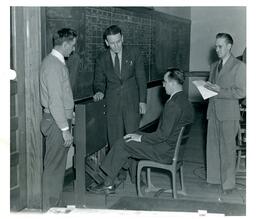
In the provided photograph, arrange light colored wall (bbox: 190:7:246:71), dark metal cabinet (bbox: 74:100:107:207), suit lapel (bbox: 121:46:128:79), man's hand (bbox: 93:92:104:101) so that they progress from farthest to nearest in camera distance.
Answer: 1. light colored wall (bbox: 190:7:246:71)
2. suit lapel (bbox: 121:46:128:79)
3. man's hand (bbox: 93:92:104:101)
4. dark metal cabinet (bbox: 74:100:107:207)

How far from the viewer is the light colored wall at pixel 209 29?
366 inches

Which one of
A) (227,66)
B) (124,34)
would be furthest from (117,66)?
(124,34)

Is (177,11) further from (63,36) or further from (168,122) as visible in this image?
(63,36)

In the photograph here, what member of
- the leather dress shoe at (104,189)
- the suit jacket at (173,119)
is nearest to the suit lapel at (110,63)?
the suit jacket at (173,119)

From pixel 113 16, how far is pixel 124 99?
4.22 feet

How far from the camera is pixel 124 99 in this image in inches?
165

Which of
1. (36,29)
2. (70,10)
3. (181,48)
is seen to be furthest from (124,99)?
(181,48)

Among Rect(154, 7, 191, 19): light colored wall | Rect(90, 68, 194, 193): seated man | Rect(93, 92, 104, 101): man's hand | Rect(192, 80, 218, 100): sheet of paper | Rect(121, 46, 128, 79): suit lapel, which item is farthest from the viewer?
Rect(154, 7, 191, 19): light colored wall

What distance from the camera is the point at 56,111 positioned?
10.7 feet

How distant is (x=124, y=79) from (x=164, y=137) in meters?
0.90

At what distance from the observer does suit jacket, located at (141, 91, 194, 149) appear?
3502 millimetres

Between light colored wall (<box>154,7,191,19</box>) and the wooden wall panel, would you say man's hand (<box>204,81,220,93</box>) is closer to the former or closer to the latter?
the wooden wall panel

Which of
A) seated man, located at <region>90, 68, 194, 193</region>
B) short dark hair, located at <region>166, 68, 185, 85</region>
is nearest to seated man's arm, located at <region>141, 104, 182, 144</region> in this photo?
seated man, located at <region>90, 68, 194, 193</region>
